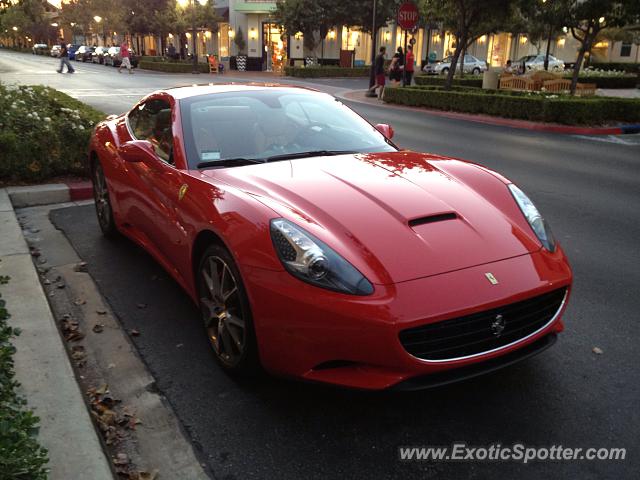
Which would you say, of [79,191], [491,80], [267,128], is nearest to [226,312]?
[267,128]

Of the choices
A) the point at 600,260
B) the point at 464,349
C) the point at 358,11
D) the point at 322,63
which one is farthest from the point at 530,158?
the point at 322,63

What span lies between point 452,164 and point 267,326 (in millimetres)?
1793

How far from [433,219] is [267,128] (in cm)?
154

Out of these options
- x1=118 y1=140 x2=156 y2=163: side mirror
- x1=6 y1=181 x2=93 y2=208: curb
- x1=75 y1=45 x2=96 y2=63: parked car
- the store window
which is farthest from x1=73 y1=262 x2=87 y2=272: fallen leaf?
x1=75 y1=45 x2=96 y2=63: parked car

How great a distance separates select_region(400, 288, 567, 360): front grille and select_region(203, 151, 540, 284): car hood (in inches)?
9.5

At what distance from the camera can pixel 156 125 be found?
4.43m

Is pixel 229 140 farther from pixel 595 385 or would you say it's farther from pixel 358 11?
pixel 358 11

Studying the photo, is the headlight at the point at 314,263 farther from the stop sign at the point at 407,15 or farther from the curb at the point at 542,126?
the stop sign at the point at 407,15

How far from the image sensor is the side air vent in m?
2.96

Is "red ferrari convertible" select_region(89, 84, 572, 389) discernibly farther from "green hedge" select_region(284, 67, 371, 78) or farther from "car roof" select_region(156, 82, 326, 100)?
"green hedge" select_region(284, 67, 371, 78)

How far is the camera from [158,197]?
394cm

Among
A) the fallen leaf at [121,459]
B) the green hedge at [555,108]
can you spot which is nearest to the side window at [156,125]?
the fallen leaf at [121,459]

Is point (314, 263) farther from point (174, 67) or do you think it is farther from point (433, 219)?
point (174, 67)

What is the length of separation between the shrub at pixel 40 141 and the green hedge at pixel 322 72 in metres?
31.1
